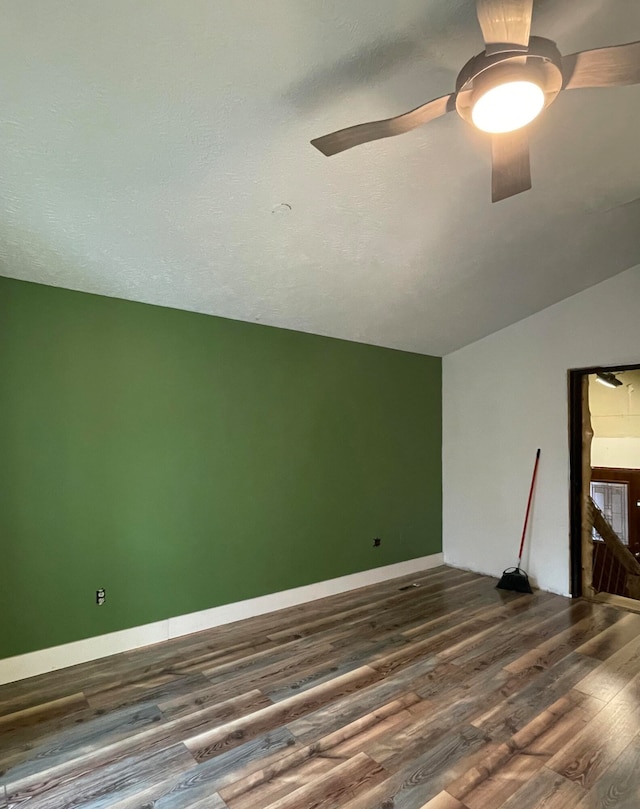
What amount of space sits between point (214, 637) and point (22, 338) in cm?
229

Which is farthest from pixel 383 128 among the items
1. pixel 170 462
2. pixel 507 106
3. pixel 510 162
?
pixel 170 462

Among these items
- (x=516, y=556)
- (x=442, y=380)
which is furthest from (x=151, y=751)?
(x=442, y=380)

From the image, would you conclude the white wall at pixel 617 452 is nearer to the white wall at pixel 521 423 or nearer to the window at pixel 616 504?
the window at pixel 616 504

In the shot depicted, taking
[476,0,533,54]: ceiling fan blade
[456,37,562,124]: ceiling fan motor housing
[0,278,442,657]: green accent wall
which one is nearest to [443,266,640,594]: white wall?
[0,278,442,657]: green accent wall

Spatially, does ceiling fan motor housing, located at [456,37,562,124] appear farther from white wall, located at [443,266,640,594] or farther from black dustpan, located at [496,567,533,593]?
black dustpan, located at [496,567,533,593]

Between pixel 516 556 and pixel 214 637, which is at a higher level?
pixel 516 556

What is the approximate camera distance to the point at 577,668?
2.84 meters

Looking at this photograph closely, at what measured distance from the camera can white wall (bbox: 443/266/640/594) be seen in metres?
4.07

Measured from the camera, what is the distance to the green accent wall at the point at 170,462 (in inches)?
111

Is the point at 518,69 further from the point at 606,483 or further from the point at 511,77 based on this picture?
the point at 606,483

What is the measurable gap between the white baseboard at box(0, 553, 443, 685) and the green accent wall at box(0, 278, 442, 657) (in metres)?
0.06

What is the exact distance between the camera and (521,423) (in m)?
4.55

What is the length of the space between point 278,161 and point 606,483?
6.83 m

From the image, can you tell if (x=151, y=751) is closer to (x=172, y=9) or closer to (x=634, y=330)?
(x=172, y=9)
